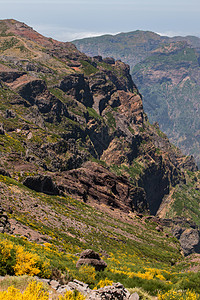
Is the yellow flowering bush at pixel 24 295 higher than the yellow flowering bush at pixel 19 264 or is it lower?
higher

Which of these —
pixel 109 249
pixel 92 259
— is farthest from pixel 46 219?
pixel 92 259

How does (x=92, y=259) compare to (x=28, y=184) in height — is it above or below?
above

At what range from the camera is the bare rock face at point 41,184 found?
8006cm

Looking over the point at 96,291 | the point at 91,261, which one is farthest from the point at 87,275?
the point at 91,261

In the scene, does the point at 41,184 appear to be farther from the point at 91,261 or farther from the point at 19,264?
the point at 19,264

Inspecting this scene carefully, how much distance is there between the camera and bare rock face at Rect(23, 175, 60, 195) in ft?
263

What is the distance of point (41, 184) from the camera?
84.1 meters

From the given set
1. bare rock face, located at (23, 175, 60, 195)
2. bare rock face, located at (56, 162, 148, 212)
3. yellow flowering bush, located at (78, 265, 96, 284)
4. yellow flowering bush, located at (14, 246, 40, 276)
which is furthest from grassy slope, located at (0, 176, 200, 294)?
bare rock face, located at (56, 162, 148, 212)

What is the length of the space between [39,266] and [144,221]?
112 m

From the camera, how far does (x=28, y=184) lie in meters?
80.1

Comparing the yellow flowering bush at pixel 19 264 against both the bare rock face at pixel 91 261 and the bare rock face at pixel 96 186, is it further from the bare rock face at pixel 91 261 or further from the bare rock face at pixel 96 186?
the bare rock face at pixel 96 186

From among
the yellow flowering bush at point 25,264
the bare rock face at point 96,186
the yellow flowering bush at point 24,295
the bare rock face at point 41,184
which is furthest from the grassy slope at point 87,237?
the bare rock face at point 96,186

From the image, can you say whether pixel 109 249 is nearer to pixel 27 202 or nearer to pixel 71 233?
pixel 71 233

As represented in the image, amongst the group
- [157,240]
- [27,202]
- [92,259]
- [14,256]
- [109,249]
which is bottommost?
[157,240]
